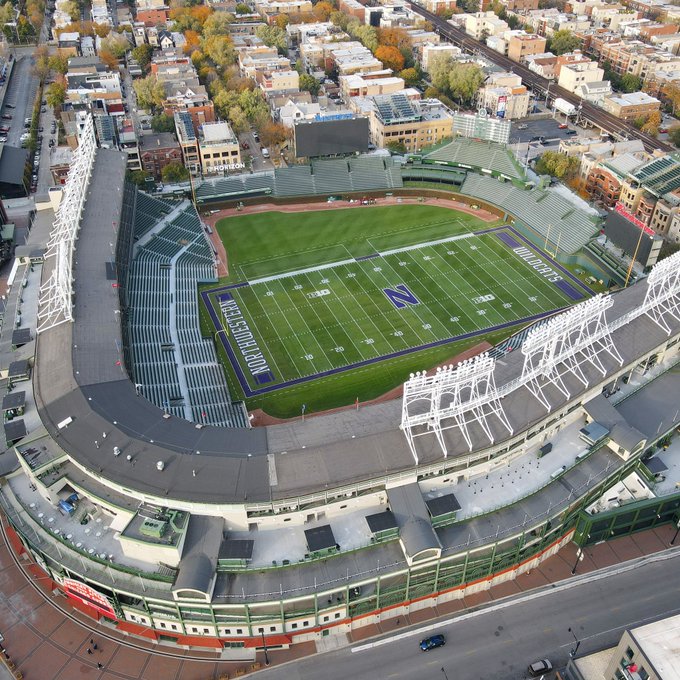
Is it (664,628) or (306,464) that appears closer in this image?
(664,628)

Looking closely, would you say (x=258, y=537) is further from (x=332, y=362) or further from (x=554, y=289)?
(x=554, y=289)

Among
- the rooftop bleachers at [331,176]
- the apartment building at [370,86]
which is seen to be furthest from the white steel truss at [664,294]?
the apartment building at [370,86]

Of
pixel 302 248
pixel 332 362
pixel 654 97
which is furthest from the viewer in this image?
pixel 654 97

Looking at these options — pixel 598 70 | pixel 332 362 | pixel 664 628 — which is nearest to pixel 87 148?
pixel 332 362

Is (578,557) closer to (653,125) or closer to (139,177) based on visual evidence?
(139,177)

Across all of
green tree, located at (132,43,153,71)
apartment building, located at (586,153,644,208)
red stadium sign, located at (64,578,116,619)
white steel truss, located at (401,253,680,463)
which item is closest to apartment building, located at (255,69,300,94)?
green tree, located at (132,43,153,71)

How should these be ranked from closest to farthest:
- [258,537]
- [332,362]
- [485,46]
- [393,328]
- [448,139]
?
[258,537] < [332,362] < [393,328] < [448,139] < [485,46]

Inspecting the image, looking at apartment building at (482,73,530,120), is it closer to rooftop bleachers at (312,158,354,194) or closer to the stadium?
rooftop bleachers at (312,158,354,194)

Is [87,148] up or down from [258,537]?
up

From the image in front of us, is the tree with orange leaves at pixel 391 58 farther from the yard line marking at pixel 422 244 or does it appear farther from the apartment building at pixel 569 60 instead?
the yard line marking at pixel 422 244
